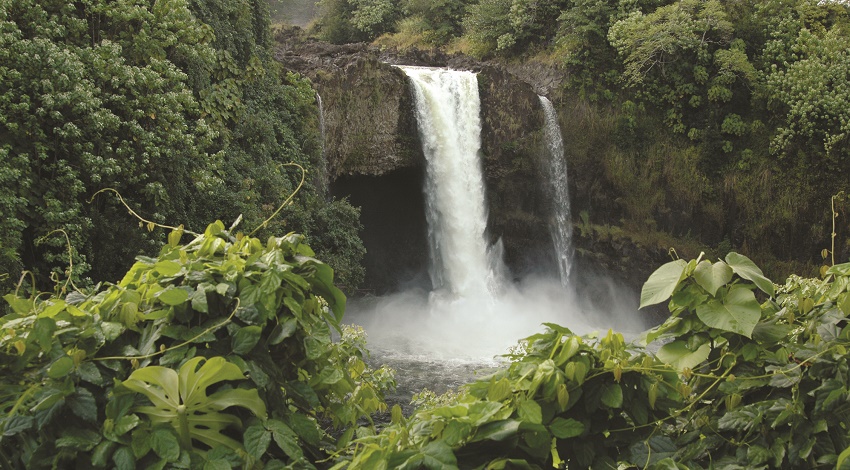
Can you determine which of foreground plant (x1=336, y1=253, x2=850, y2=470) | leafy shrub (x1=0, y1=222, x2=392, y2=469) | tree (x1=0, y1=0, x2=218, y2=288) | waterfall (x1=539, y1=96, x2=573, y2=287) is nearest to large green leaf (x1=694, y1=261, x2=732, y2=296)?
foreground plant (x1=336, y1=253, x2=850, y2=470)

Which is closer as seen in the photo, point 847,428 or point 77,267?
point 847,428

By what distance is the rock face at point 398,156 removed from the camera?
45.3ft

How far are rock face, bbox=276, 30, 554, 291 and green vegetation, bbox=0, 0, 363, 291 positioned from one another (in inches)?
151

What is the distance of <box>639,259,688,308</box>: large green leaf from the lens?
67.9 inches

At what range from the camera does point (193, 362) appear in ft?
4.71

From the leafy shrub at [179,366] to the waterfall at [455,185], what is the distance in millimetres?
12790

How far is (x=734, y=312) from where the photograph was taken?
1.67 m

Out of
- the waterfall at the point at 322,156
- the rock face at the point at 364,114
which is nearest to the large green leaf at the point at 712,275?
the waterfall at the point at 322,156

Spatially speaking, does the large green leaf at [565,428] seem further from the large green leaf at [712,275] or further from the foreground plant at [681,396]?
the large green leaf at [712,275]

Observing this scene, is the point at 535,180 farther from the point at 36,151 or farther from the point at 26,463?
the point at 26,463

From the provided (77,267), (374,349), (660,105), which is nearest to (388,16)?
(660,105)

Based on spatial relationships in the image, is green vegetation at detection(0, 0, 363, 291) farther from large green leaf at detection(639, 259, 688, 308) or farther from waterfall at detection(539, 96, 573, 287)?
waterfall at detection(539, 96, 573, 287)

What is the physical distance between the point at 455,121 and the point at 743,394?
1303cm

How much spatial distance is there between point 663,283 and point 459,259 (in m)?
13.0
